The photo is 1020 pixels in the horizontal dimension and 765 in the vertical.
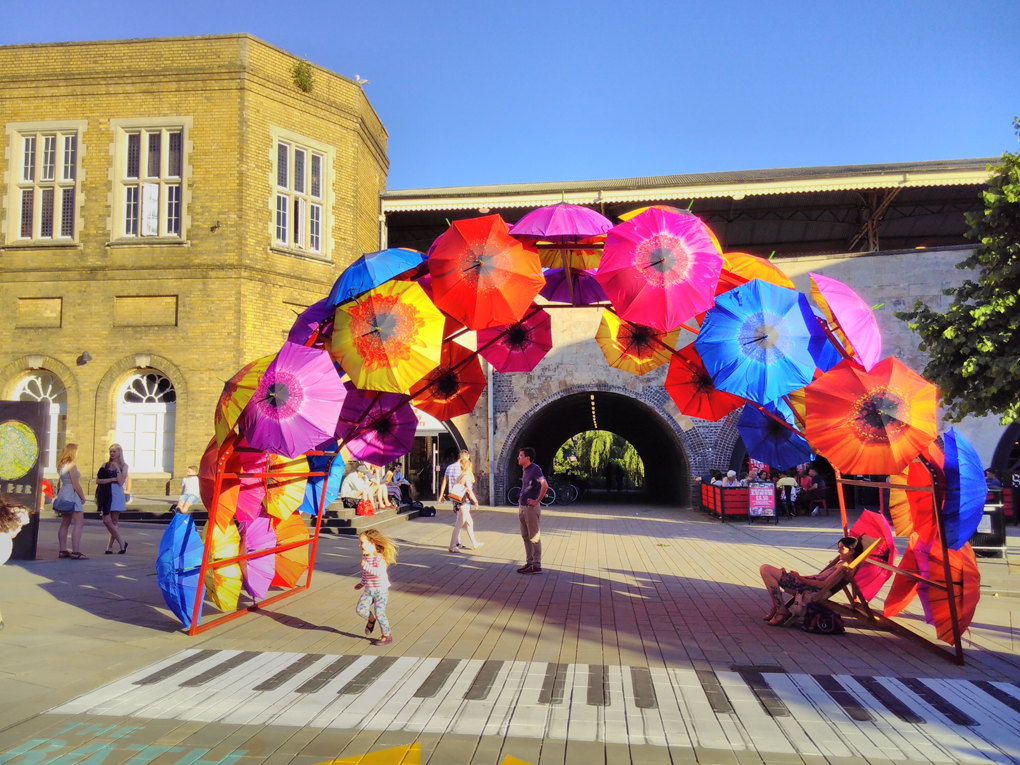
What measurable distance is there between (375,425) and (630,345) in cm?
332

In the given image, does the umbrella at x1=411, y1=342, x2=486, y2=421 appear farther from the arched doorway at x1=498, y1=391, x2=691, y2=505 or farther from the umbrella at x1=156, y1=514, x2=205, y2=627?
the arched doorway at x1=498, y1=391, x2=691, y2=505

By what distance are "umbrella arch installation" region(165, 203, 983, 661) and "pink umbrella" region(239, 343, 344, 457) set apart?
0.05 ft

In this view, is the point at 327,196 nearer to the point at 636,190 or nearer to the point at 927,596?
the point at 636,190

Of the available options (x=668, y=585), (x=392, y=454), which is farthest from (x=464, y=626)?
(x=668, y=585)

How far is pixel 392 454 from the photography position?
9570 mm

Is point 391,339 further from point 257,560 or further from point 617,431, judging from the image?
point 617,431

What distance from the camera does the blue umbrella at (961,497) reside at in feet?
20.1

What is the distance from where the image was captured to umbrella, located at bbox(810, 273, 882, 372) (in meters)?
6.68

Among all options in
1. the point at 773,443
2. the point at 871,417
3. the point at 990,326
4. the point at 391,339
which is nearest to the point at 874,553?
the point at 773,443

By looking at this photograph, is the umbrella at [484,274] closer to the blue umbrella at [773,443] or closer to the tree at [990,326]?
the blue umbrella at [773,443]

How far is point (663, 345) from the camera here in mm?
8531

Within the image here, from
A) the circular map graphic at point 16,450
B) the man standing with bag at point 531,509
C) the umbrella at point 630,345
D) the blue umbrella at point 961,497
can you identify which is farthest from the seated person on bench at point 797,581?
the circular map graphic at point 16,450

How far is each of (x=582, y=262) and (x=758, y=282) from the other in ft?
8.45

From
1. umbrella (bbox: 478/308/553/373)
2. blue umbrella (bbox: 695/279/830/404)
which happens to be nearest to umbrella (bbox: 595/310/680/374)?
umbrella (bbox: 478/308/553/373)
